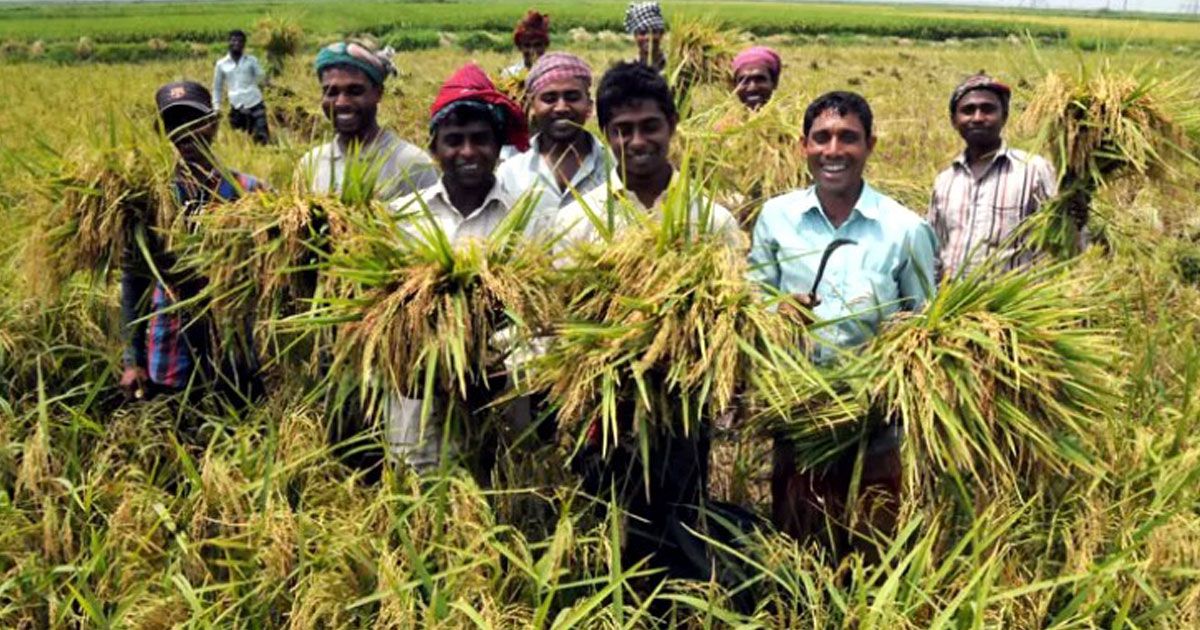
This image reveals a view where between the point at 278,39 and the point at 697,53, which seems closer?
the point at 697,53

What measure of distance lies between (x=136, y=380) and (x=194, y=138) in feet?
2.50

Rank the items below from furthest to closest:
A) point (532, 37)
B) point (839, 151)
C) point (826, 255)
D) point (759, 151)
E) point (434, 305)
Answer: point (532, 37) < point (759, 151) < point (839, 151) < point (826, 255) < point (434, 305)

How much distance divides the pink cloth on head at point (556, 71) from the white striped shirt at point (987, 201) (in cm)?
137

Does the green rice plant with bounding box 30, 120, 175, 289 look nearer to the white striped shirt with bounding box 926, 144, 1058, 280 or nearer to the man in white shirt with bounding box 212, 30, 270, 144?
the white striped shirt with bounding box 926, 144, 1058, 280

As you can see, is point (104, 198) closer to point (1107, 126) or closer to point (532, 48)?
point (1107, 126)

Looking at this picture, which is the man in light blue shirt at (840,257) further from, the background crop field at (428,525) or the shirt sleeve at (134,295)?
the shirt sleeve at (134,295)

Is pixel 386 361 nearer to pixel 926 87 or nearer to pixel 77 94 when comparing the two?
Result: pixel 77 94

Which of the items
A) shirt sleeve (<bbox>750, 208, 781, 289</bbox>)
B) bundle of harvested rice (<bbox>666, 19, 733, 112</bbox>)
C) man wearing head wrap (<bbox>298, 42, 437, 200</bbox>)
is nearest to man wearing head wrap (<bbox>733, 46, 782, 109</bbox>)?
bundle of harvested rice (<bbox>666, 19, 733, 112</bbox>)

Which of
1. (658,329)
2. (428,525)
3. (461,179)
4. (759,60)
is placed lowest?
(428,525)

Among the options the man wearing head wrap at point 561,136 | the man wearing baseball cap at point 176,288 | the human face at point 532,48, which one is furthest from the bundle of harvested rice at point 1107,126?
the human face at point 532,48

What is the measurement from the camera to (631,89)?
2.78m

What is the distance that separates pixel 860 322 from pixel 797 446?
0.34 meters

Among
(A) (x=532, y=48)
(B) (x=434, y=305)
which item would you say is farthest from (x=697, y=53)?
(B) (x=434, y=305)

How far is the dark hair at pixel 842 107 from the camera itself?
8.84 ft
